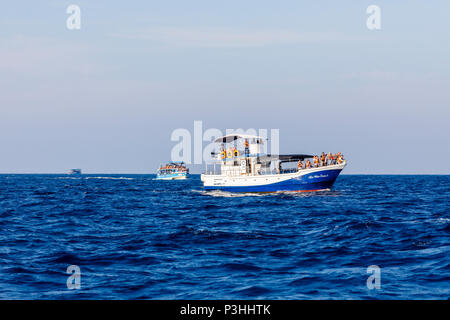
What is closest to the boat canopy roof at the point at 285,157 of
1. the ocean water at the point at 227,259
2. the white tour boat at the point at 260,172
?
the white tour boat at the point at 260,172

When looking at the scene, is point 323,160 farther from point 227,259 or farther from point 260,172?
point 227,259

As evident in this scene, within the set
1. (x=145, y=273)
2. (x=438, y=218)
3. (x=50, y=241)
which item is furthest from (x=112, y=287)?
(x=438, y=218)

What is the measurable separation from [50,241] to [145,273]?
8722 mm

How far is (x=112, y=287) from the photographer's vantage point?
12258mm

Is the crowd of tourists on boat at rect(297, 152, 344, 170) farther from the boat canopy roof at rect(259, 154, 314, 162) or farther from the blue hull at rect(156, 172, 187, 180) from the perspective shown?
the blue hull at rect(156, 172, 187, 180)

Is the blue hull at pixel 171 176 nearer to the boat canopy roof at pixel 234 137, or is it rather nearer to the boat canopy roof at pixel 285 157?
the boat canopy roof at pixel 234 137

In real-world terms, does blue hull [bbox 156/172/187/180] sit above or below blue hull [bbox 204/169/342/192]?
below

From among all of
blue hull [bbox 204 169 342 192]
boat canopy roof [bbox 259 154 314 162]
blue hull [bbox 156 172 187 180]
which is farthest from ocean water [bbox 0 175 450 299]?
blue hull [bbox 156 172 187 180]

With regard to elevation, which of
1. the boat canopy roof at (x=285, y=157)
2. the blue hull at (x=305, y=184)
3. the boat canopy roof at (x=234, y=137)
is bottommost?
the blue hull at (x=305, y=184)

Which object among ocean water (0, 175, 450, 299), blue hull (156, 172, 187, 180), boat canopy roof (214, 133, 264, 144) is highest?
boat canopy roof (214, 133, 264, 144)

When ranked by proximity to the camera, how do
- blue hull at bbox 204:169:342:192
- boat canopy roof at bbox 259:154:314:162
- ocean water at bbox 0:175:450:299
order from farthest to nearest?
boat canopy roof at bbox 259:154:314:162, blue hull at bbox 204:169:342:192, ocean water at bbox 0:175:450:299

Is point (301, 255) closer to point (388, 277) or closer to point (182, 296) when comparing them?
point (388, 277)

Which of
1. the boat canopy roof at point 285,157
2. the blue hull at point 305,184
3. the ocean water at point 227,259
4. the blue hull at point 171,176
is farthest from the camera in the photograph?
the blue hull at point 171,176

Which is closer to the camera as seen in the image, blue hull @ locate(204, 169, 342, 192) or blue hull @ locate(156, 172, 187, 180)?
blue hull @ locate(204, 169, 342, 192)
